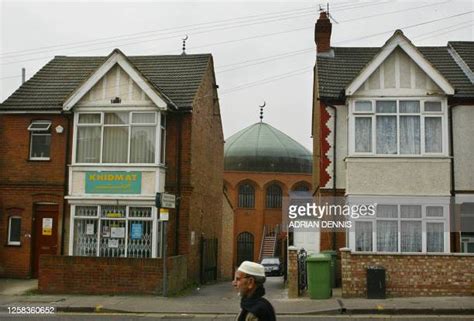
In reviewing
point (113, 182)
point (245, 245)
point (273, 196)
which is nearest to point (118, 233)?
point (113, 182)

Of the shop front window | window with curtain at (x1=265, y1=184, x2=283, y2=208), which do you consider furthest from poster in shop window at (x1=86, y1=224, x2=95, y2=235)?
window with curtain at (x1=265, y1=184, x2=283, y2=208)

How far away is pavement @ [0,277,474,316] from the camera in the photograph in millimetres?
16000

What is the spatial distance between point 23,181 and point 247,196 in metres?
34.6

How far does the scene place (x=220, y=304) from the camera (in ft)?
58.8

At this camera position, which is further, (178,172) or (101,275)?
(178,172)

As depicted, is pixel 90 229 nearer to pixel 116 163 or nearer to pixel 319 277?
pixel 116 163

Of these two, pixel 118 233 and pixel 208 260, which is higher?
pixel 118 233

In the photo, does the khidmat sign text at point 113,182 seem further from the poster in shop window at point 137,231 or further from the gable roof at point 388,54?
the gable roof at point 388,54

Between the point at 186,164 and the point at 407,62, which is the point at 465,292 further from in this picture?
the point at 186,164

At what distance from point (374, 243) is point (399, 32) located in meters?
7.15

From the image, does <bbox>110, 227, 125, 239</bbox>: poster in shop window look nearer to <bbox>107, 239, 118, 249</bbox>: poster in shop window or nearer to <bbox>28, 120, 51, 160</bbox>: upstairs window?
<bbox>107, 239, 118, 249</bbox>: poster in shop window

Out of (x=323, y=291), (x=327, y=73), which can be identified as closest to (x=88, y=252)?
(x=323, y=291)

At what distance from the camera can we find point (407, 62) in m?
21.6

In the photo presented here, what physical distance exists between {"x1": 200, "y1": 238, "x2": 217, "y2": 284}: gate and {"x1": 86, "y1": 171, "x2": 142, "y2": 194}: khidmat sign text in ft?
14.2
